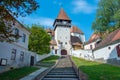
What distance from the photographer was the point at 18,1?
10516 millimetres

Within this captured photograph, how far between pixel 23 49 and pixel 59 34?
4438 cm

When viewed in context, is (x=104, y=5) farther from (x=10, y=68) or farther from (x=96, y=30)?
(x=10, y=68)

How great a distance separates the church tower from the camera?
2639 inches

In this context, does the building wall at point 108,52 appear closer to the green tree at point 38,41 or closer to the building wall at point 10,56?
the building wall at point 10,56

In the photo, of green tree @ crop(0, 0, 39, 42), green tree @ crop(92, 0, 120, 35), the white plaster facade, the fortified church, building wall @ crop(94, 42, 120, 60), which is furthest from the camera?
the fortified church

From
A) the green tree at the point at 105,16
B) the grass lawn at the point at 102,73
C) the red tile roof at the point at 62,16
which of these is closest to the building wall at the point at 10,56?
the grass lawn at the point at 102,73

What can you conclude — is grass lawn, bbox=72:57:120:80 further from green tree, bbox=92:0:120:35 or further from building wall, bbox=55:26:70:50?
building wall, bbox=55:26:70:50

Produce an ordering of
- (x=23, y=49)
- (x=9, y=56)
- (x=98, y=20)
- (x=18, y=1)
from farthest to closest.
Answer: (x=98, y=20) → (x=23, y=49) → (x=9, y=56) → (x=18, y=1)

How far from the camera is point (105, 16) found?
39625 millimetres

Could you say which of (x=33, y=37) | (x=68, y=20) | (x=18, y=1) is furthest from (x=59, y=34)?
(x=18, y=1)

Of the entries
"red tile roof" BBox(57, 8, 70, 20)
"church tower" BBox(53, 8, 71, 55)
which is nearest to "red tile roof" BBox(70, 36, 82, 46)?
"church tower" BBox(53, 8, 71, 55)

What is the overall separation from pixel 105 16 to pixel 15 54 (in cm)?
2642

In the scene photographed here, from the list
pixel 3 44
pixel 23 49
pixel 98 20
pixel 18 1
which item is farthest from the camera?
pixel 98 20

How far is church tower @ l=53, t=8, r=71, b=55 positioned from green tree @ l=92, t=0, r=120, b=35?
27.9 metres
